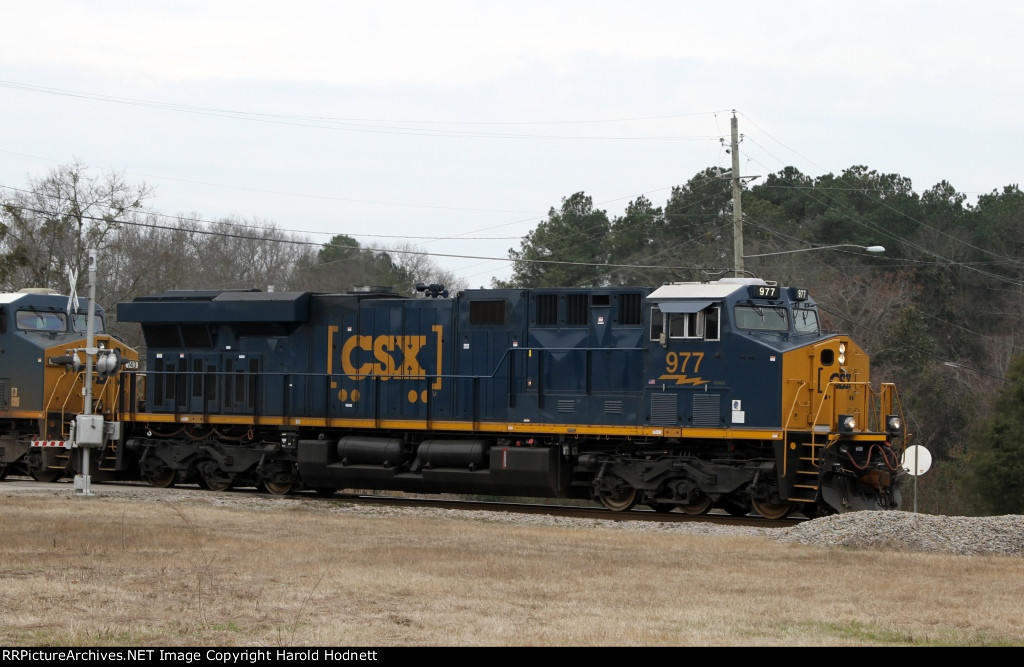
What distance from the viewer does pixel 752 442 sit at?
1947 centimetres

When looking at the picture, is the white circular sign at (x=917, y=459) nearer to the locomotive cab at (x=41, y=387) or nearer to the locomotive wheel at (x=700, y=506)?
the locomotive wheel at (x=700, y=506)

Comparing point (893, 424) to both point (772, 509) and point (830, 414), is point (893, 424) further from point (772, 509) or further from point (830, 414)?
point (772, 509)

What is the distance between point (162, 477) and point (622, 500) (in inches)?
376

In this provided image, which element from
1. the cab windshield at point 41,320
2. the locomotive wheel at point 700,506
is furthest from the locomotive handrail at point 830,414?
the cab windshield at point 41,320

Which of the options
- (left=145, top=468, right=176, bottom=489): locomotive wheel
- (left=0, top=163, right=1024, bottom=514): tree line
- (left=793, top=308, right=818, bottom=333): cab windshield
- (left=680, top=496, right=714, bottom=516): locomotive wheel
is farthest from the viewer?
(left=0, top=163, right=1024, bottom=514): tree line

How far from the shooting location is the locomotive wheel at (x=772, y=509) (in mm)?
19266

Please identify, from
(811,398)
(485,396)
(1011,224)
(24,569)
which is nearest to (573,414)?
(485,396)

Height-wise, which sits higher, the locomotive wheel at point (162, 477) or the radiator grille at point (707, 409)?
the radiator grille at point (707, 409)

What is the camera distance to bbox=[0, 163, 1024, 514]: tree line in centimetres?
4694

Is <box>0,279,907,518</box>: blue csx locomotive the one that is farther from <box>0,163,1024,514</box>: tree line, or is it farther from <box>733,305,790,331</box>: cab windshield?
<box>0,163,1024,514</box>: tree line

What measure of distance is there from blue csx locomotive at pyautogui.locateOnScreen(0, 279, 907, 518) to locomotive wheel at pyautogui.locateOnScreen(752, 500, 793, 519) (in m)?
0.02

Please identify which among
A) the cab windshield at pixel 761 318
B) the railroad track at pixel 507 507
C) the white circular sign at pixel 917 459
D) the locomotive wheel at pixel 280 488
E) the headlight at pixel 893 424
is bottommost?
the railroad track at pixel 507 507

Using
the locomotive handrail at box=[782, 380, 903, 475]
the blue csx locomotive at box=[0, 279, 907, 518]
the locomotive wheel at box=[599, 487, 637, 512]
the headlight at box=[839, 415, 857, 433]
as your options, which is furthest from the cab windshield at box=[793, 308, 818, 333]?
the locomotive wheel at box=[599, 487, 637, 512]

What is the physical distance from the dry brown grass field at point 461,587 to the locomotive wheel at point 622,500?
3095 mm
